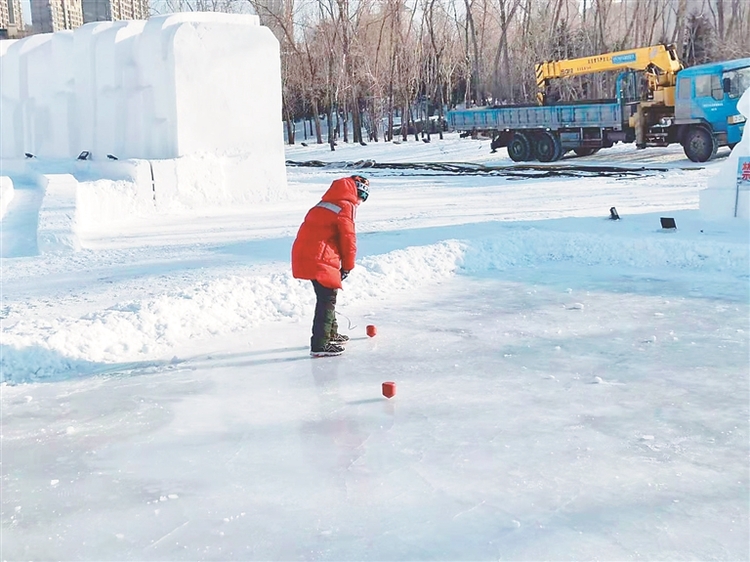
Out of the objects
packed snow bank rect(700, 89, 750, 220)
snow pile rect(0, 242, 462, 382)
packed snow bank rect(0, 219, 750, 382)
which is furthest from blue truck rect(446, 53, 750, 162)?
snow pile rect(0, 242, 462, 382)

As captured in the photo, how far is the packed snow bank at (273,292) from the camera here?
654 centimetres

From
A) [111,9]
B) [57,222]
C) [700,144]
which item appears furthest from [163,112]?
[111,9]

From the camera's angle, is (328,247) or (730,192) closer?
(328,247)

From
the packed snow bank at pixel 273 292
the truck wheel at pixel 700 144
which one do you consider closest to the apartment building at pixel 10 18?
the truck wheel at pixel 700 144

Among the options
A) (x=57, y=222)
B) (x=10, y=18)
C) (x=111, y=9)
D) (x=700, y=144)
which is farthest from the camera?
(x=10, y=18)

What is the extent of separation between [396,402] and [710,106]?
750 inches

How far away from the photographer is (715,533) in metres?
3.62

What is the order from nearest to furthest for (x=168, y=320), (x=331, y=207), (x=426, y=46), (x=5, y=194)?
(x=331, y=207) → (x=168, y=320) → (x=5, y=194) → (x=426, y=46)

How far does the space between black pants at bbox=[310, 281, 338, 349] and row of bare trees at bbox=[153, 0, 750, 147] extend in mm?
33422

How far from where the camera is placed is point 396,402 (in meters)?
5.50

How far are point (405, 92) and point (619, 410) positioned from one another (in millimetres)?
39380

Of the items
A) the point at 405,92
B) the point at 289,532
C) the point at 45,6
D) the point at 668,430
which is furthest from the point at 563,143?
the point at 45,6

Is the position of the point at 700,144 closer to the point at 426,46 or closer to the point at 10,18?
the point at 426,46

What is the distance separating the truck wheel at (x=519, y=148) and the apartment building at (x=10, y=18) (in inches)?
865
